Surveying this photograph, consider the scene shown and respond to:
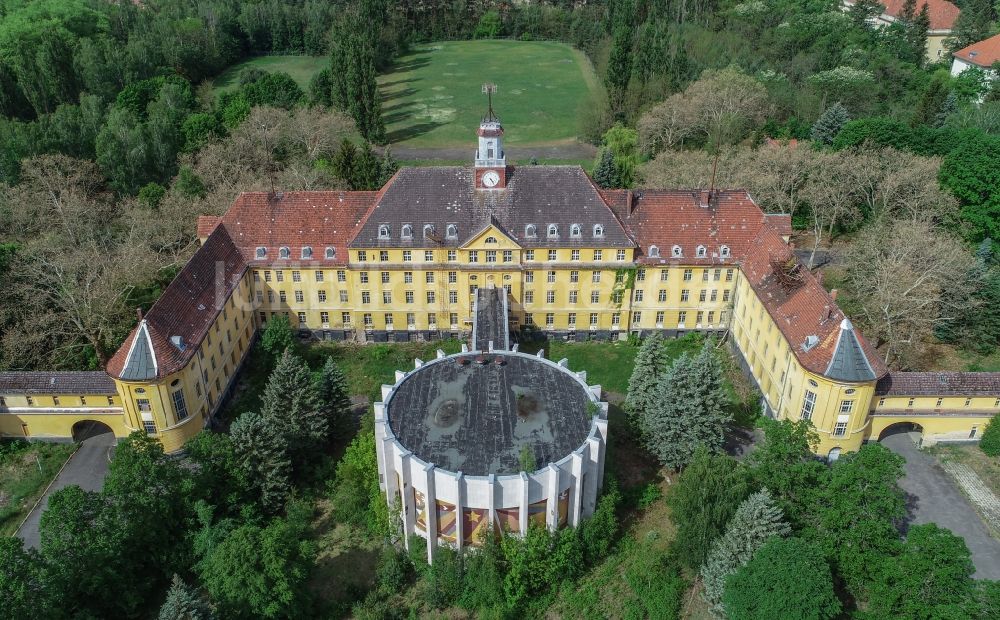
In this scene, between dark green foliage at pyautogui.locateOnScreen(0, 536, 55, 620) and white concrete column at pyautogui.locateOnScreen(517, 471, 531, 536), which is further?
white concrete column at pyautogui.locateOnScreen(517, 471, 531, 536)

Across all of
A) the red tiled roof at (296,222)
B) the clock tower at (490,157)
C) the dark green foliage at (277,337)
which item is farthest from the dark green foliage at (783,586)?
the red tiled roof at (296,222)

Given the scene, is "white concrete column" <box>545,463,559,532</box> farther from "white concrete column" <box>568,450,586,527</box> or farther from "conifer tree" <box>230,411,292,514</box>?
"conifer tree" <box>230,411,292,514</box>

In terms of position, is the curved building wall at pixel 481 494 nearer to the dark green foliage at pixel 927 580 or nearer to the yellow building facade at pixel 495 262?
the dark green foliage at pixel 927 580

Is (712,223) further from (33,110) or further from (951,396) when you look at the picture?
(33,110)

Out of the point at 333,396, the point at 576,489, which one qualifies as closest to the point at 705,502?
the point at 576,489

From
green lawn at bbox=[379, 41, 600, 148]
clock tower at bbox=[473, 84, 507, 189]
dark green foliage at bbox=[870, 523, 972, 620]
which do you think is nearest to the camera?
dark green foliage at bbox=[870, 523, 972, 620]

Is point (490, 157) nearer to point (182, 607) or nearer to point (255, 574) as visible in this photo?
point (255, 574)

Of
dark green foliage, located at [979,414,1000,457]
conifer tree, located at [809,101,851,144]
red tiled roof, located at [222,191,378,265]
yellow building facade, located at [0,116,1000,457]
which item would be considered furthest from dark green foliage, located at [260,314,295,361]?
conifer tree, located at [809,101,851,144]
